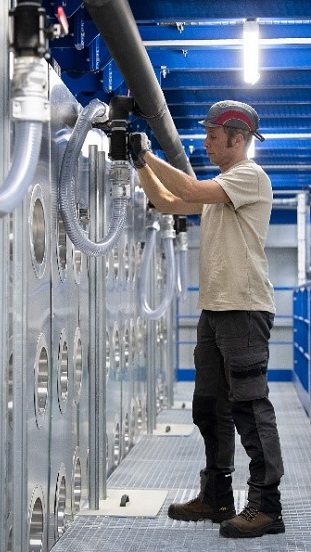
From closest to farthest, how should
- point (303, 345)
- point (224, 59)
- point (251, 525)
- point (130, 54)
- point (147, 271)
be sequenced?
point (130, 54) → point (251, 525) → point (224, 59) → point (147, 271) → point (303, 345)

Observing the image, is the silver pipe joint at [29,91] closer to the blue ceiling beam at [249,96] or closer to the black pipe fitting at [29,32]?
the black pipe fitting at [29,32]

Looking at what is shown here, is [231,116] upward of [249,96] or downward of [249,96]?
downward

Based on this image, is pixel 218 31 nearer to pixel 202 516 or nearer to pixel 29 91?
pixel 202 516

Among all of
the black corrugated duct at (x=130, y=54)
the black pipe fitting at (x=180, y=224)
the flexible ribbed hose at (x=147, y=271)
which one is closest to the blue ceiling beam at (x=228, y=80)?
the flexible ribbed hose at (x=147, y=271)

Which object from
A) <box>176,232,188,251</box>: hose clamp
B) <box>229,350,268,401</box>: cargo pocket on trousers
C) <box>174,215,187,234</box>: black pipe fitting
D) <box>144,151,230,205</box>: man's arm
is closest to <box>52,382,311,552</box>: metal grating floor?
<box>229,350,268,401</box>: cargo pocket on trousers

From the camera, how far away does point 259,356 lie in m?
3.78

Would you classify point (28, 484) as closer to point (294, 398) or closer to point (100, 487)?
point (100, 487)

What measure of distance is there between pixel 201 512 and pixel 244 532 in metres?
0.36

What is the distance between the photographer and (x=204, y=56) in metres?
5.61

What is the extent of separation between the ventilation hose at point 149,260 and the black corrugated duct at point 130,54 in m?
0.90

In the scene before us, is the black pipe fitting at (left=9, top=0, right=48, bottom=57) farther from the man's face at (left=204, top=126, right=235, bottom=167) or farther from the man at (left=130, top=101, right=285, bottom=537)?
the man's face at (left=204, top=126, right=235, bottom=167)

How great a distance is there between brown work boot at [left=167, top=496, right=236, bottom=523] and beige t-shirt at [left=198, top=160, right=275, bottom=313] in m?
0.91

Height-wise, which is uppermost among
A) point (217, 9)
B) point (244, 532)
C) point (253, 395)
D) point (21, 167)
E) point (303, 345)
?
point (217, 9)

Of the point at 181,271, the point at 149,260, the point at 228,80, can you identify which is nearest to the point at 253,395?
the point at 149,260
